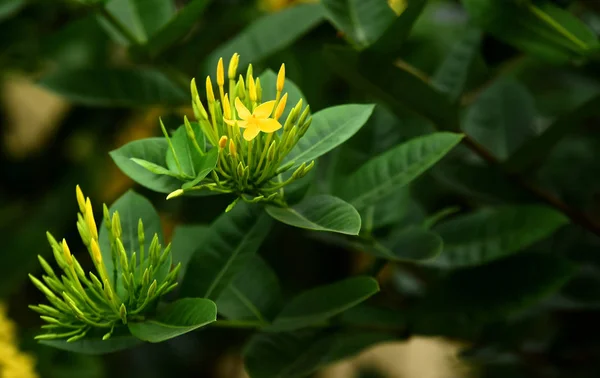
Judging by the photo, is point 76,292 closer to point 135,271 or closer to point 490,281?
point 135,271

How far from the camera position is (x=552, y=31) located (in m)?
0.44

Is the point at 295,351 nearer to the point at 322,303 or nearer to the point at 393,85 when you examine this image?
the point at 322,303

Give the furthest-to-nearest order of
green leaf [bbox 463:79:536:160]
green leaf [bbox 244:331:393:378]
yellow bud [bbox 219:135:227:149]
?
green leaf [bbox 463:79:536:160] → green leaf [bbox 244:331:393:378] → yellow bud [bbox 219:135:227:149]

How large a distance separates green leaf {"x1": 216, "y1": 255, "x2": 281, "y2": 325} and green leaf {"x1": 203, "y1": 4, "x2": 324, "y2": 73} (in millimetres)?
155

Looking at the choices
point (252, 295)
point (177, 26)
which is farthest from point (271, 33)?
point (252, 295)

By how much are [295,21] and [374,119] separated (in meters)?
0.09

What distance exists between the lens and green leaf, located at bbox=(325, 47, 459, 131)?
41cm

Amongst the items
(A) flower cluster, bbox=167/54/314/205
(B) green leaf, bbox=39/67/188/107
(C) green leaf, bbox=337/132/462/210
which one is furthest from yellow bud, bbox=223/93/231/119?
(B) green leaf, bbox=39/67/188/107

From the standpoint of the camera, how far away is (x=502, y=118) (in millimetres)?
507

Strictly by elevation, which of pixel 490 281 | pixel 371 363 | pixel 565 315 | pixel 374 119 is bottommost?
pixel 371 363

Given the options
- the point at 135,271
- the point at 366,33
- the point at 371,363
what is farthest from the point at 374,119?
the point at 371,363

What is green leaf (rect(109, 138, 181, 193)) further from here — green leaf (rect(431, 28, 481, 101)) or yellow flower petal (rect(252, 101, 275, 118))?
green leaf (rect(431, 28, 481, 101))

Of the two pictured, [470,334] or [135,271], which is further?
[470,334]

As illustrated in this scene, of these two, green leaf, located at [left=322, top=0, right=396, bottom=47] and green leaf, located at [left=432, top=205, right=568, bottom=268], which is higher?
green leaf, located at [left=322, top=0, right=396, bottom=47]
